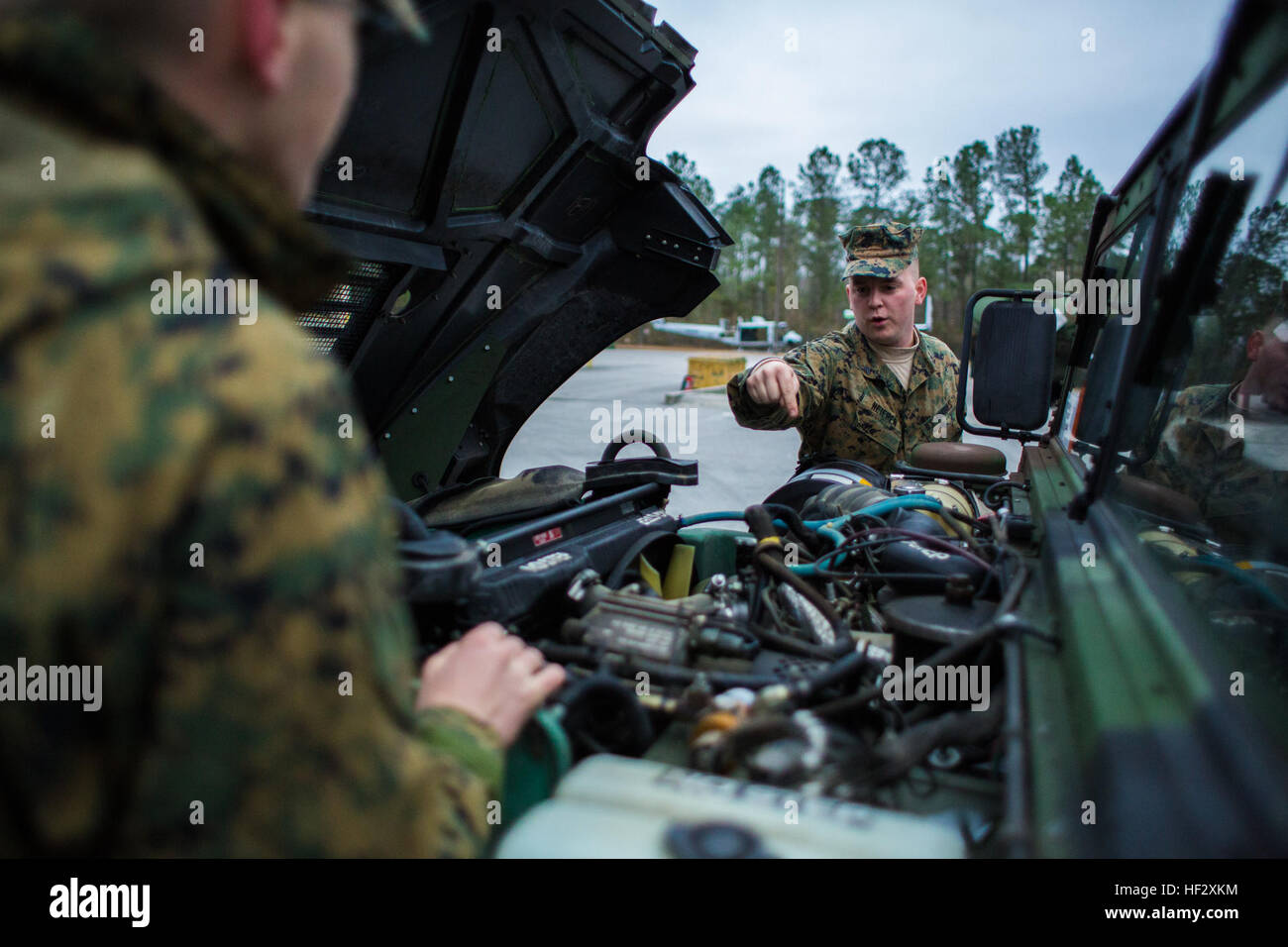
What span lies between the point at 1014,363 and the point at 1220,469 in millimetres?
951

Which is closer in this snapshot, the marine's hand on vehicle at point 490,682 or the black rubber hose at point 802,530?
the marine's hand on vehicle at point 490,682

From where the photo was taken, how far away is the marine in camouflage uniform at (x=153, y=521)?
60 cm

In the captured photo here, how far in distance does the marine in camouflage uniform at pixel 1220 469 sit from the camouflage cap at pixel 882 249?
8.61 ft

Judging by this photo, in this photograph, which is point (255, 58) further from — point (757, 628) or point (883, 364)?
point (883, 364)

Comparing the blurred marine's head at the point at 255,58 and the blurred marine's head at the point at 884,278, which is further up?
the blurred marine's head at the point at 884,278

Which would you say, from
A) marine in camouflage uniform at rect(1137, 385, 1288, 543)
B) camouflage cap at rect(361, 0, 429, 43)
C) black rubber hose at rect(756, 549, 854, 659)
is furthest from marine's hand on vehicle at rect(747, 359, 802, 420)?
camouflage cap at rect(361, 0, 429, 43)

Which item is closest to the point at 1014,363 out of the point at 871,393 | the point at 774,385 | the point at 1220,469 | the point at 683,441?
the point at 774,385

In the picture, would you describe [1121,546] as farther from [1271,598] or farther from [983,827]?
[983,827]

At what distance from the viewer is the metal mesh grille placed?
2.60 meters

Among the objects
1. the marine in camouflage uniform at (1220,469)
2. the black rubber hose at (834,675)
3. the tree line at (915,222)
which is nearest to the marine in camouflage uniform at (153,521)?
the black rubber hose at (834,675)

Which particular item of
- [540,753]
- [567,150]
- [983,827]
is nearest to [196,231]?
[540,753]

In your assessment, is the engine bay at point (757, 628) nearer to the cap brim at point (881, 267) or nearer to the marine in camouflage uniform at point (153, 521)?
the marine in camouflage uniform at point (153, 521)

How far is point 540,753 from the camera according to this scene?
125 centimetres

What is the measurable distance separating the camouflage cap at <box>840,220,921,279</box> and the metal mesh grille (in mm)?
2532
